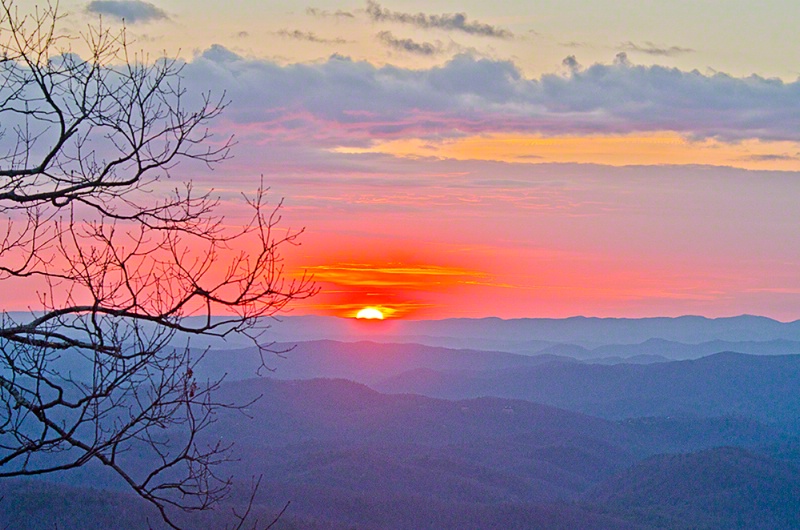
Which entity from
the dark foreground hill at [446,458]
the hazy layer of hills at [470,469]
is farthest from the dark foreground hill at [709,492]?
the dark foreground hill at [446,458]

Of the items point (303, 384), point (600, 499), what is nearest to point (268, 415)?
point (303, 384)

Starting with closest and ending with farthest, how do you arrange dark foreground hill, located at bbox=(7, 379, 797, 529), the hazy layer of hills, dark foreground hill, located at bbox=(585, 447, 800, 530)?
the hazy layer of hills
dark foreground hill, located at bbox=(7, 379, 797, 529)
dark foreground hill, located at bbox=(585, 447, 800, 530)

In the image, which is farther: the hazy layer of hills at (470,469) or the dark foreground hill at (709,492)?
the dark foreground hill at (709,492)

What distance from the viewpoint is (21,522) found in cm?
5897

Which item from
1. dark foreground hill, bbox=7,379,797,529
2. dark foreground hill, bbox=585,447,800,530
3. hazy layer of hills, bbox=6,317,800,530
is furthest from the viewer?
dark foreground hill, bbox=585,447,800,530

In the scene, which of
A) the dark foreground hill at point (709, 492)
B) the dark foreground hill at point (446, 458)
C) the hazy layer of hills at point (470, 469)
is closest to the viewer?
the hazy layer of hills at point (470, 469)

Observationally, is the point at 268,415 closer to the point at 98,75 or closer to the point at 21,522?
the point at 21,522

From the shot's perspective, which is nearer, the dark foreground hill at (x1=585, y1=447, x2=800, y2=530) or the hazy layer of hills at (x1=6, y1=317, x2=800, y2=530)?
the hazy layer of hills at (x1=6, y1=317, x2=800, y2=530)

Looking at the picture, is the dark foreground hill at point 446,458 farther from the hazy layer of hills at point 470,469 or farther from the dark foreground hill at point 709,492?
the dark foreground hill at point 709,492

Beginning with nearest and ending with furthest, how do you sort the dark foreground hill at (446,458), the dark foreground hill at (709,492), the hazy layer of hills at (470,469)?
1. the hazy layer of hills at (470,469)
2. the dark foreground hill at (446,458)
3. the dark foreground hill at (709,492)

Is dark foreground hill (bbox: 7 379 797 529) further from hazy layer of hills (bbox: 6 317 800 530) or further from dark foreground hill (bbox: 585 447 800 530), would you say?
dark foreground hill (bbox: 585 447 800 530)

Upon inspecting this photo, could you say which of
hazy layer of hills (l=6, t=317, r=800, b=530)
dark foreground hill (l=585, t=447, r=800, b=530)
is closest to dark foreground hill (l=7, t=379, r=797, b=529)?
hazy layer of hills (l=6, t=317, r=800, b=530)

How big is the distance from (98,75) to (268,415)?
5895 inches

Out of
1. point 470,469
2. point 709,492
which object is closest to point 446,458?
point 470,469
